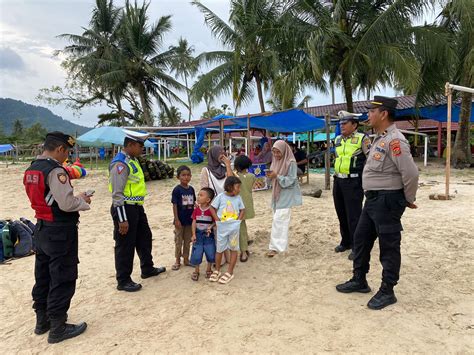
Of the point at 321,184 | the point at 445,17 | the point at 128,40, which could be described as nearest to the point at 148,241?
the point at 321,184

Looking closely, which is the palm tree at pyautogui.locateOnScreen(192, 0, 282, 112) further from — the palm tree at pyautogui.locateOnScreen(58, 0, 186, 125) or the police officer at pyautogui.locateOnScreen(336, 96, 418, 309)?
the police officer at pyautogui.locateOnScreen(336, 96, 418, 309)

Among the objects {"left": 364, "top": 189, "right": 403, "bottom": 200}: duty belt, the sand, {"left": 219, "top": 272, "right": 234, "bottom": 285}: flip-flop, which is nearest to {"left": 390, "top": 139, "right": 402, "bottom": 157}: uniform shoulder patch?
{"left": 364, "top": 189, "right": 403, "bottom": 200}: duty belt

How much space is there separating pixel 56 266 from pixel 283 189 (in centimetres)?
261

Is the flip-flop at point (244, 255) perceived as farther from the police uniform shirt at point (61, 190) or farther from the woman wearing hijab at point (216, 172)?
the police uniform shirt at point (61, 190)

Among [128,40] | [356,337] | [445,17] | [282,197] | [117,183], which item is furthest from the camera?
[128,40]

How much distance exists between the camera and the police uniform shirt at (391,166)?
2.77 m

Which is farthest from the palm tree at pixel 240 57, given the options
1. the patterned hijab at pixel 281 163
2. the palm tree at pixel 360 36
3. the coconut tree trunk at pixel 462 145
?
the patterned hijab at pixel 281 163

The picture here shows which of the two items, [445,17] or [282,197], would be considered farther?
[445,17]

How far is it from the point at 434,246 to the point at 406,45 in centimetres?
1044

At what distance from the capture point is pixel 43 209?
2.62 metres

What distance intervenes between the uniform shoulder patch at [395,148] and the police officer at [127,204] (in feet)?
7.59

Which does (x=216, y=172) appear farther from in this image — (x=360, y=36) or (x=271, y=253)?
(x=360, y=36)

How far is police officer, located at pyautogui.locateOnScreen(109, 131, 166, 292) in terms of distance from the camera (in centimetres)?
331

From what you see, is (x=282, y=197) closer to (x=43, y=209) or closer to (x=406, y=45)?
(x=43, y=209)
